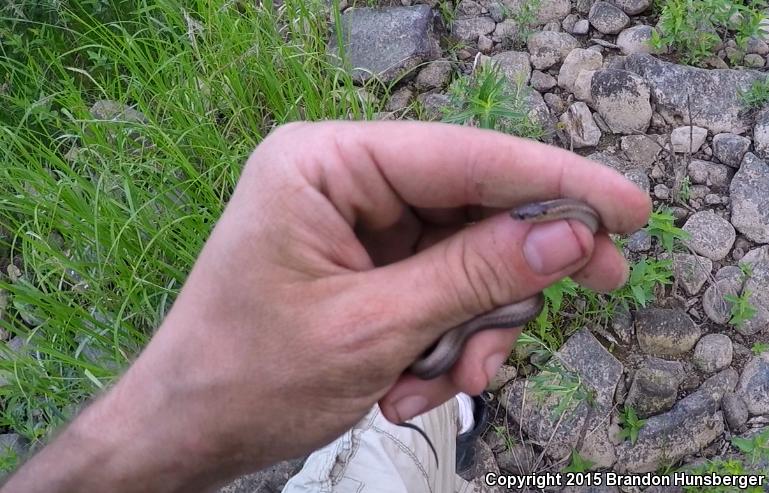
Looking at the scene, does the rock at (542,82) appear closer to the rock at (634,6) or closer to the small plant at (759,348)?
the rock at (634,6)

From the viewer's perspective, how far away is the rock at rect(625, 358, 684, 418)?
3033 millimetres

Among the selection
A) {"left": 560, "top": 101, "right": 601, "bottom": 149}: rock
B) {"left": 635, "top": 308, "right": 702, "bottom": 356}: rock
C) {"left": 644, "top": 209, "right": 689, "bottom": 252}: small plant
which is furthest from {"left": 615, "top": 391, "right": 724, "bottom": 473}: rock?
{"left": 560, "top": 101, "right": 601, "bottom": 149}: rock

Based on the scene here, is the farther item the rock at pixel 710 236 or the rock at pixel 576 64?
the rock at pixel 576 64

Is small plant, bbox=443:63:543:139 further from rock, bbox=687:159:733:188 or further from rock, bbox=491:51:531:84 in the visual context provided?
rock, bbox=687:159:733:188

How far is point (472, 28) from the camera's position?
4.28 m

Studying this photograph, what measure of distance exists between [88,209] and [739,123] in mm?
3311

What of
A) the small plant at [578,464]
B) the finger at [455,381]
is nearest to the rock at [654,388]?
the small plant at [578,464]

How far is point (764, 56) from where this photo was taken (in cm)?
385

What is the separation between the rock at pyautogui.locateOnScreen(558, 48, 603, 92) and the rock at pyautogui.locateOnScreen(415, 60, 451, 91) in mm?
657

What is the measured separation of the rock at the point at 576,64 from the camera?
3.96 m

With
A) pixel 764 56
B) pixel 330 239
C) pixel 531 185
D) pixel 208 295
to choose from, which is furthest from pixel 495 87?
pixel 764 56

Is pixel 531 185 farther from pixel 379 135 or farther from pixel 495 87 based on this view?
pixel 495 87

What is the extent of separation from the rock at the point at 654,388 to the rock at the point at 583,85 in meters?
1.55

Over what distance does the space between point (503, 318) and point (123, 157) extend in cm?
220
